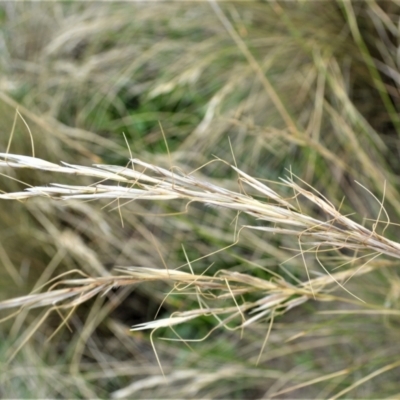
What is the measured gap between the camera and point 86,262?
954 mm

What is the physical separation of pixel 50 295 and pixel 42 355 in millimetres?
647

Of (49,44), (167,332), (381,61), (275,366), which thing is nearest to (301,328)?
(275,366)

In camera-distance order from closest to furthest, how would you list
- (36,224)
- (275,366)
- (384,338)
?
(384,338)
(275,366)
(36,224)

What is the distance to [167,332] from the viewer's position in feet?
3.30

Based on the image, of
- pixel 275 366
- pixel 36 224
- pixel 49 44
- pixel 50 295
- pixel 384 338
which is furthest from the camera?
pixel 49 44

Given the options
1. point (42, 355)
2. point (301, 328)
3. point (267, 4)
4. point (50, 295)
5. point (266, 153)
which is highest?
point (267, 4)

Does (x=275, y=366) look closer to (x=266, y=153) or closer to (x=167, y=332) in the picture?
(x=167, y=332)

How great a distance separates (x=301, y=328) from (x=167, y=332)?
286 mm

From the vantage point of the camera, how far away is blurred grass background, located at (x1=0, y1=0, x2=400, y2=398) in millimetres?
866

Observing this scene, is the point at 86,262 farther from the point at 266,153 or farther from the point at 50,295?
the point at 50,295

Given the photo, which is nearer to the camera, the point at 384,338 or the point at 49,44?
the point at 384,338

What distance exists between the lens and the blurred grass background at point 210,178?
866mm

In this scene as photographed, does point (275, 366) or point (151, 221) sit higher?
point (151, 221)

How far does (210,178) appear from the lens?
101 centimetres
